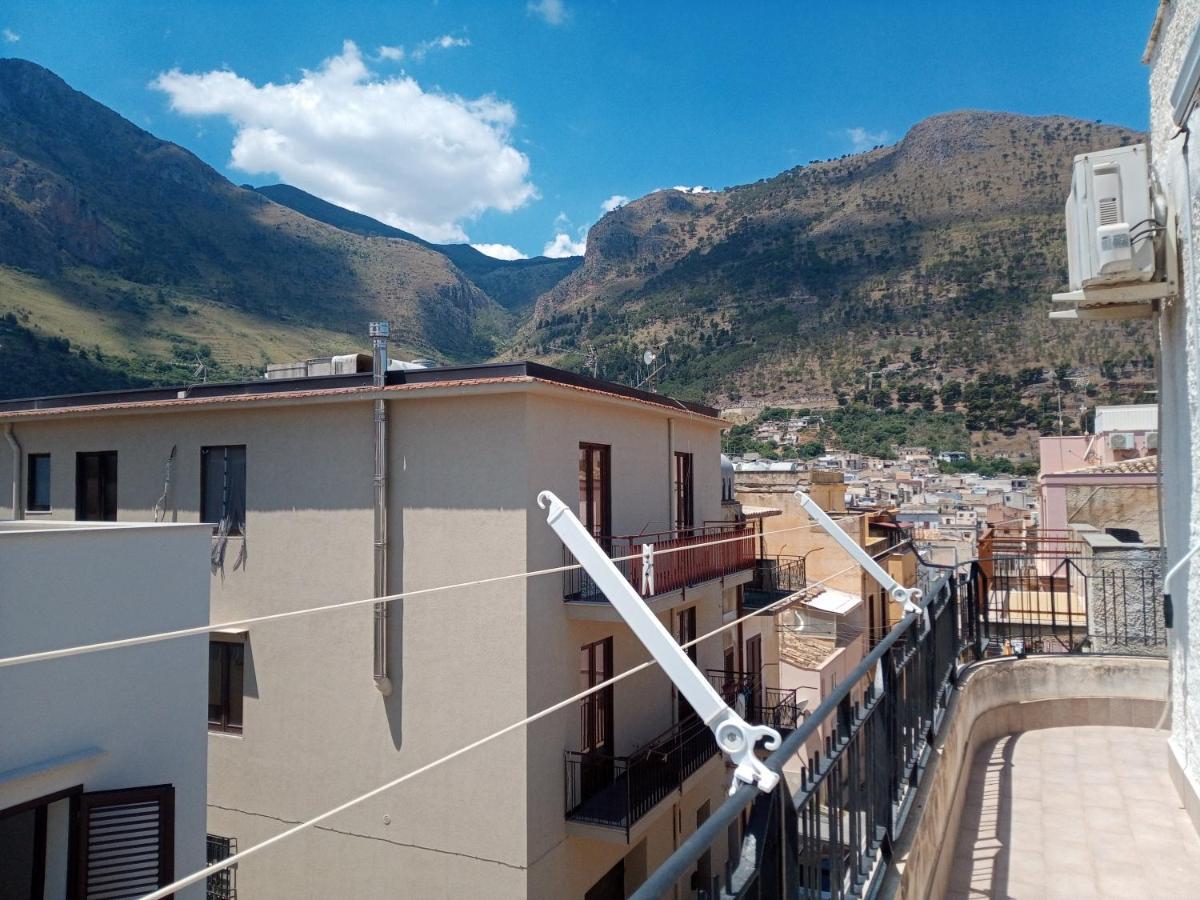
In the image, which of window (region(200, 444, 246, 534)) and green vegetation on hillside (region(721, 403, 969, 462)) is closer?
window (region(200, 444, 246, 534))

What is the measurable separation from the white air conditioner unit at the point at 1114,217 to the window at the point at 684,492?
356 inches

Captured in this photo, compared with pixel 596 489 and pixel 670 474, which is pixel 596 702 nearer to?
pixel 596 489

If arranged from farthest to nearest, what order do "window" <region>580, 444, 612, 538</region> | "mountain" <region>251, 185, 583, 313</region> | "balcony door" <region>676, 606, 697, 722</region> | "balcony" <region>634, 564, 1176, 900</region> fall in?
"mountain" <region>251, 185, 583, 313</region> < "balcony door" <region>676, 606, 697, 722</region> < "window" <region>580, 444, 612, 538</region> < "balcony" <region>634, 564, 1176, 900</region>

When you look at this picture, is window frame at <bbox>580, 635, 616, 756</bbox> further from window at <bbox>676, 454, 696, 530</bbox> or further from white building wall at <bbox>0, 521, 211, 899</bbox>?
white building wall at <bbox>0, 521, 211, 899</bbox>

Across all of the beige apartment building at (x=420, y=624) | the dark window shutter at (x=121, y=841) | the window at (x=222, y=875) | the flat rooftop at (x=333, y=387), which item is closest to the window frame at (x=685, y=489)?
the flat rooftop at (x=333, y=387)

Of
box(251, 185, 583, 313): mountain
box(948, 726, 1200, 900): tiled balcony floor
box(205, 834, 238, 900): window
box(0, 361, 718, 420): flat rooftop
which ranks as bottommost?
box(205, 834, 238, 900): window

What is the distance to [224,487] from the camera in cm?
1124

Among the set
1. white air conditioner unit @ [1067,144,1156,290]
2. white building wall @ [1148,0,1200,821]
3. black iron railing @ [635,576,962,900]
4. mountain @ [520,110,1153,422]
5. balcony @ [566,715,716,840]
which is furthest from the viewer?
mountain @ [520,110,1153,422]

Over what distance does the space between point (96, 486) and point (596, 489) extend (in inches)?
316

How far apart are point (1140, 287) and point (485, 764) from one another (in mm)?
7920

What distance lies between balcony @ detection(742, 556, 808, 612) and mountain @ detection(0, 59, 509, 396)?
137 feet

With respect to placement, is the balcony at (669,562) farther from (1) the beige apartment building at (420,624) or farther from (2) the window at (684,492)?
(2) the window at (684,492)

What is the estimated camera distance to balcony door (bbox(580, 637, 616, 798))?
10.2m

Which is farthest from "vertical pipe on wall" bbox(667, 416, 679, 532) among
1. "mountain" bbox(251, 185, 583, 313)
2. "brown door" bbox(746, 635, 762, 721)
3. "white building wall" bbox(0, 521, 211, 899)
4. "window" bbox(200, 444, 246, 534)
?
"mountain" bbox(251, 185, 583, 313)
